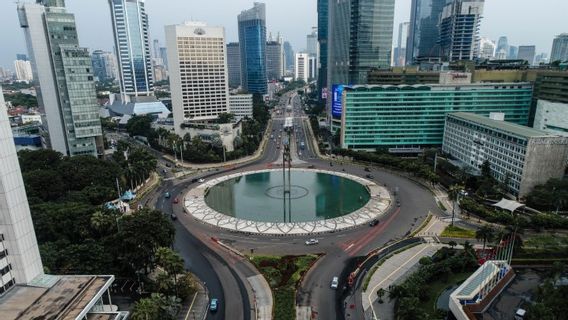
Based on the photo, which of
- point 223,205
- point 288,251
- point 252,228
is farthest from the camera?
point 223,205

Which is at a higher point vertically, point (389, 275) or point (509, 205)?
point (509, 205)

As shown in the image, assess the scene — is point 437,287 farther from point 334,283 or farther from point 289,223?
A: point 289,223

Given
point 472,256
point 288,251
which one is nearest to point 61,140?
point 288,251

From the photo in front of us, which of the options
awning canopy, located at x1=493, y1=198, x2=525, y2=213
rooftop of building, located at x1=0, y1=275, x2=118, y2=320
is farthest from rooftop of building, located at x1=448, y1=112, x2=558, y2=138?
rooftop of building, located at x1=0, y1=275, x2=118, y2=320

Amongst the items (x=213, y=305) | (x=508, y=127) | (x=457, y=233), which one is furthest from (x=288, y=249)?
(x=508, y=127)

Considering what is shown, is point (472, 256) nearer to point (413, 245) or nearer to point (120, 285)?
point (413, 245)

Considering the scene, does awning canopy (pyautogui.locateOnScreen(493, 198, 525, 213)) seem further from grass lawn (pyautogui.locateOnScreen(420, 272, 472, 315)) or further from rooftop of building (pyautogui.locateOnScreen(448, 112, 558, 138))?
grass lawn (pyautogui.locateOnScreen(420, 272, 472, 315))
